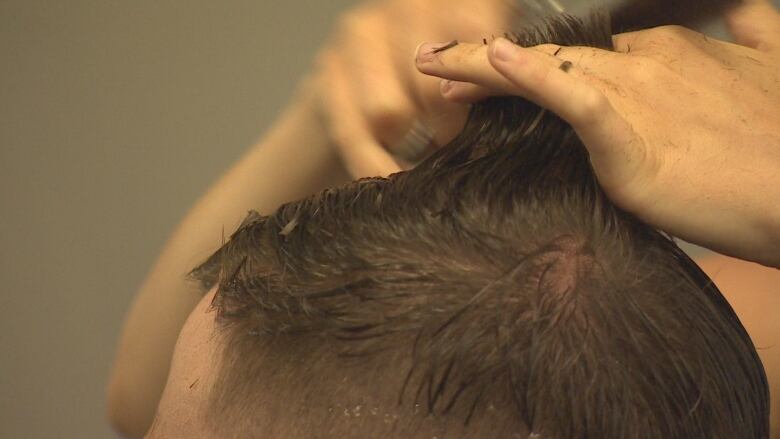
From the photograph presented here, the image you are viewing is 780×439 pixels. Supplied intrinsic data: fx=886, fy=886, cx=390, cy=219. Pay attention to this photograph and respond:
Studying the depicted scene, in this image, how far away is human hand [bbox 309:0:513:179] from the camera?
45 centimetres

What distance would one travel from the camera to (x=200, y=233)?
669 millimetres

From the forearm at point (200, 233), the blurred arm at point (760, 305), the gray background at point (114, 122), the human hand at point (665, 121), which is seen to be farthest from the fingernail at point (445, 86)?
the gray background at point (114, 122)

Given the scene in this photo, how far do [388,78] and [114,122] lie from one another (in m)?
0.70

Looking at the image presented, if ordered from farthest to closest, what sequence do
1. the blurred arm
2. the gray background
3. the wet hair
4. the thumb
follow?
1. the gray background
2. the blurred arm
3. the thumb
4. the wet hair

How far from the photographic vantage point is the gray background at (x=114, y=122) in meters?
1.07

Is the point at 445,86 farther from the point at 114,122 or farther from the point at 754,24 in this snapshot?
the point at 114,122

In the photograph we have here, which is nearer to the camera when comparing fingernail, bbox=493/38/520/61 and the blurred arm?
fingernail, bbox=493/38/520/61

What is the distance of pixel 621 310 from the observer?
0.37 metres

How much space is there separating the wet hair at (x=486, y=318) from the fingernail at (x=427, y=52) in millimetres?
47

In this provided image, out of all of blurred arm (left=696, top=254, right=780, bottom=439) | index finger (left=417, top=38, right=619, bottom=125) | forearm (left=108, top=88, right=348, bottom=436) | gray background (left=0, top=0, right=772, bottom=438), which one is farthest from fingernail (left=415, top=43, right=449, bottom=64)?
gray background (left=0, top=0, right=772, bottom=438)

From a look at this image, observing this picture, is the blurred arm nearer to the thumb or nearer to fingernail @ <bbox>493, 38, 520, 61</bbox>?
the thumb

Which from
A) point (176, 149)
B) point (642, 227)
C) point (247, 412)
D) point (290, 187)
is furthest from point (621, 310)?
point (176, 149)

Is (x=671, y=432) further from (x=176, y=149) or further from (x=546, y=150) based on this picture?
(x=176, y=149)

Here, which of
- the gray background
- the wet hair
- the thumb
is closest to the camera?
the wet hair
